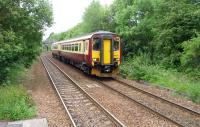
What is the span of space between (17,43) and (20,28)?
79.8 inches

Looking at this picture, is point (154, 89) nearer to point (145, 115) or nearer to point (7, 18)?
point (145, 115)

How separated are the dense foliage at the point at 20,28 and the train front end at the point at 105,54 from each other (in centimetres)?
354

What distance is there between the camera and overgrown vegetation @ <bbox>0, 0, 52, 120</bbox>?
12.1m

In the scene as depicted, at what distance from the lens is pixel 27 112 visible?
38.3ft

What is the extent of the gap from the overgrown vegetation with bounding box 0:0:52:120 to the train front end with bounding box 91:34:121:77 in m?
3.54

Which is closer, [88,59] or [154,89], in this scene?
[154,89]

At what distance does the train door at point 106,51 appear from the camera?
21.9 metres

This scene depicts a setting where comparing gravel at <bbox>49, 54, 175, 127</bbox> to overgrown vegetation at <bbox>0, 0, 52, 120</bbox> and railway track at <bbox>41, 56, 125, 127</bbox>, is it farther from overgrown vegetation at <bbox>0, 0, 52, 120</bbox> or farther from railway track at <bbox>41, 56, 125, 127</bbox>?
overgrown vegetation at <bbox>0, 0, 52, 120</bbox>

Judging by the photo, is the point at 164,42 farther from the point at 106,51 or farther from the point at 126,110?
the point at 126,110

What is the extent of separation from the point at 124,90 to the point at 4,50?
6.09 meters

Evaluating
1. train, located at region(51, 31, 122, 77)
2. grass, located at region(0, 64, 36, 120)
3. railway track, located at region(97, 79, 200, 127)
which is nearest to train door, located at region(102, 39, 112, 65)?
train, located at region(51, 31, 122, 77)

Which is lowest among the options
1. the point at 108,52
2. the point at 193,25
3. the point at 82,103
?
the point at 82,103

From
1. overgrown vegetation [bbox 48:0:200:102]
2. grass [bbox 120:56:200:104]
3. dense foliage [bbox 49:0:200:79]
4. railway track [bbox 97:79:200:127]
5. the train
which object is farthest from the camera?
the train

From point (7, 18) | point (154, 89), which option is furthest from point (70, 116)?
point (7, 18)
